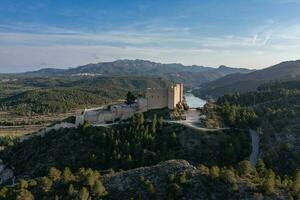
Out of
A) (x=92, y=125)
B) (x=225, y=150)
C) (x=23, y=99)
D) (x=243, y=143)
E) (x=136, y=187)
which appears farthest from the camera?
(x=23, y=99)

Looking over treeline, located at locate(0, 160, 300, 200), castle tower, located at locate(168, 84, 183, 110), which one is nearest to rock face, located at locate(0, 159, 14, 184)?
treeline, located at locate(0, 160, 300, 200)

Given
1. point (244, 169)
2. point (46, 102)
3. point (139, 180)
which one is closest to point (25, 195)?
point (139, 180)

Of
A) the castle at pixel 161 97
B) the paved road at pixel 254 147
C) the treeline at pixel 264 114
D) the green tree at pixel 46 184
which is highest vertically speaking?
the castle at pixel 161 97

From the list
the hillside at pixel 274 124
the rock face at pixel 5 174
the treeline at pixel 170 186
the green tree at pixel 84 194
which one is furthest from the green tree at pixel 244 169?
the rock face at pixel 5 174

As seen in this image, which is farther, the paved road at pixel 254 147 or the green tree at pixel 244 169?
the paved road at pixel 254 147

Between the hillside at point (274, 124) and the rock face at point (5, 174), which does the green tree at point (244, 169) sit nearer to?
the hillside at point (274, 124)

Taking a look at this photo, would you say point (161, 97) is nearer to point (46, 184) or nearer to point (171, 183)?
point (171, 183)

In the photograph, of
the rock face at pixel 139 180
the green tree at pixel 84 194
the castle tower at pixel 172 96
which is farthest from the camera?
the castle tower at pixel 172 96

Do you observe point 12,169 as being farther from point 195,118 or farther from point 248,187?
point 248,187

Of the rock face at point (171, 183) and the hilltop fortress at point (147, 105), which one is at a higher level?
the hilltop fortress at point (147, 105)

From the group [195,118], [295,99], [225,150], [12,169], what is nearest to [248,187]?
[225,150]

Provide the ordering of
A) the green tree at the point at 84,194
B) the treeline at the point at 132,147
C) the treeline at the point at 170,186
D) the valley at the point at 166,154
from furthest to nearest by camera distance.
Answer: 1. the treeline at the point at 132,147
2. the valley at the point at 166,154
3. the green tree at the point at 84,194
4. the treeline at the point at 170,186
